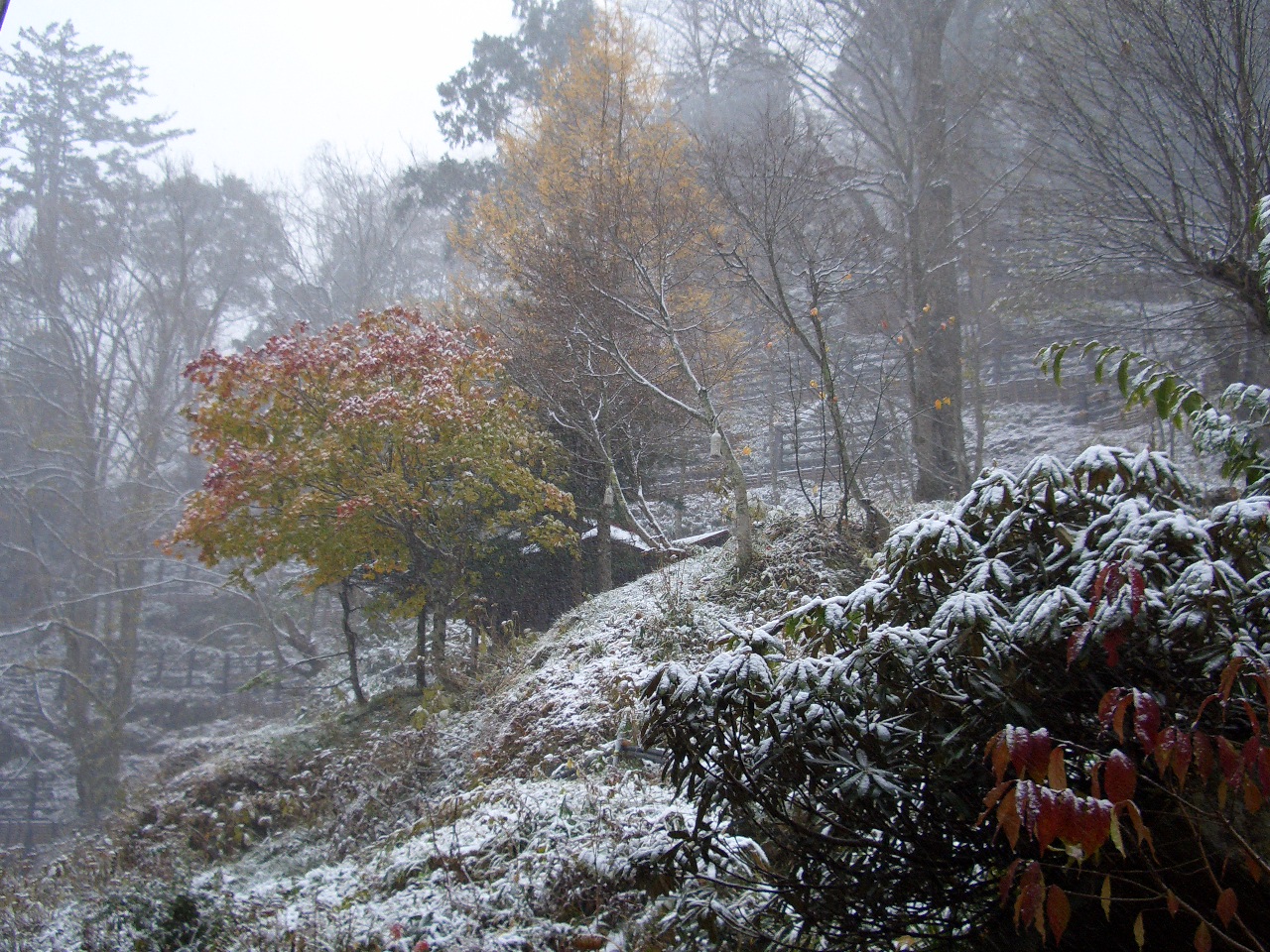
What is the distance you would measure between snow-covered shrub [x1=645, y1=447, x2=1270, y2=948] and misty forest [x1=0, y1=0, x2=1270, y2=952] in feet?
0.05

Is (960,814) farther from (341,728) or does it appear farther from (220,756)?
(220,756)

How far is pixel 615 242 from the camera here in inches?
336

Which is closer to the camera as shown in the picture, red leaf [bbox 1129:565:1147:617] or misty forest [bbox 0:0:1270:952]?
red leaf [bbox 1129:565:1147:617]

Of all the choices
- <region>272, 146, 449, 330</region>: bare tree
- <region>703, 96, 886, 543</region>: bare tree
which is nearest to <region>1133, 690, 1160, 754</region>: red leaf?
<region>703, 96, 886, 543</region>: bare tree

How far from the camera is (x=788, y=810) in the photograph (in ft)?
8.73

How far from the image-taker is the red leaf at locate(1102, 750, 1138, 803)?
1252mm

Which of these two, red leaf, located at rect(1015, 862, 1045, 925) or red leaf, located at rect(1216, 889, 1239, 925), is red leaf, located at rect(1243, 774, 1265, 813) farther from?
red leaf, located at rect(1015, 862, 1045, 925)

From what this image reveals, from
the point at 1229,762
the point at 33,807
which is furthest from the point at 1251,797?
the point at 33,807

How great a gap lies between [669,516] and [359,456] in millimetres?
7255

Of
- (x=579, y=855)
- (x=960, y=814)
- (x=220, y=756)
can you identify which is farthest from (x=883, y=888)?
(x=220, y=756)

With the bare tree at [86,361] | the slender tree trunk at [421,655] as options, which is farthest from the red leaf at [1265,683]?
the bare tree at [86,361]

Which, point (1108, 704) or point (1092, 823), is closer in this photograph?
point (1092, 823)

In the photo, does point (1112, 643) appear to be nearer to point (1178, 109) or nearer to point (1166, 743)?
point (1166, 743)

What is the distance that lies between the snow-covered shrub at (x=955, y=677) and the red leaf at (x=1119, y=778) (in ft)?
0.77
